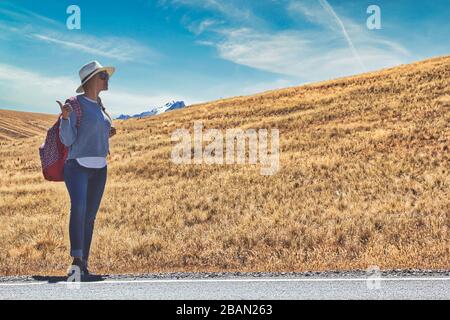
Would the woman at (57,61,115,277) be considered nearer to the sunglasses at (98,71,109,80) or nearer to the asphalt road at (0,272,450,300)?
the sunglasses at (98,71,109,80)

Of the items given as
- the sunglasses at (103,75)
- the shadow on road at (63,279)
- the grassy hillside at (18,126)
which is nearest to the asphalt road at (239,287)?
the shadow on road at (63,279)

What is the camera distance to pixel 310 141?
2608 cm

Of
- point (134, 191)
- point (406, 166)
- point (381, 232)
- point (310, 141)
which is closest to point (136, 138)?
point (310, 141)

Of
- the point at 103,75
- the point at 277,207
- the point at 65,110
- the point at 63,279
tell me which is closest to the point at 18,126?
the point at 277,207

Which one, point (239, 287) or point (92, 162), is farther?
point (92, 162)

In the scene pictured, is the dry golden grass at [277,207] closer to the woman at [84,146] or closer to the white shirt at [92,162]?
the woman at [84,146]

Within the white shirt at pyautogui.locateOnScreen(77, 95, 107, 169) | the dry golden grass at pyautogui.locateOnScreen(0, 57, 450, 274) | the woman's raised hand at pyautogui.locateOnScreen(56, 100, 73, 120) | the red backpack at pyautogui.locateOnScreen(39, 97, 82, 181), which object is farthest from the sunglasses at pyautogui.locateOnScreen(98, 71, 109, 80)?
the dry golden grass at pyautogui.locateOnScreen(0, 57, 450, 274)

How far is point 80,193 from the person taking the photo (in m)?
5.45

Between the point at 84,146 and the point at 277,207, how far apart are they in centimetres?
938

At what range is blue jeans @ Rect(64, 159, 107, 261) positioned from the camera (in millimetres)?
5441

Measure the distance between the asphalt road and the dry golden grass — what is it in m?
1.33

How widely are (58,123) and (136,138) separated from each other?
32.9m

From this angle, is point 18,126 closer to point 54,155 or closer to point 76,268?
point 54,155
